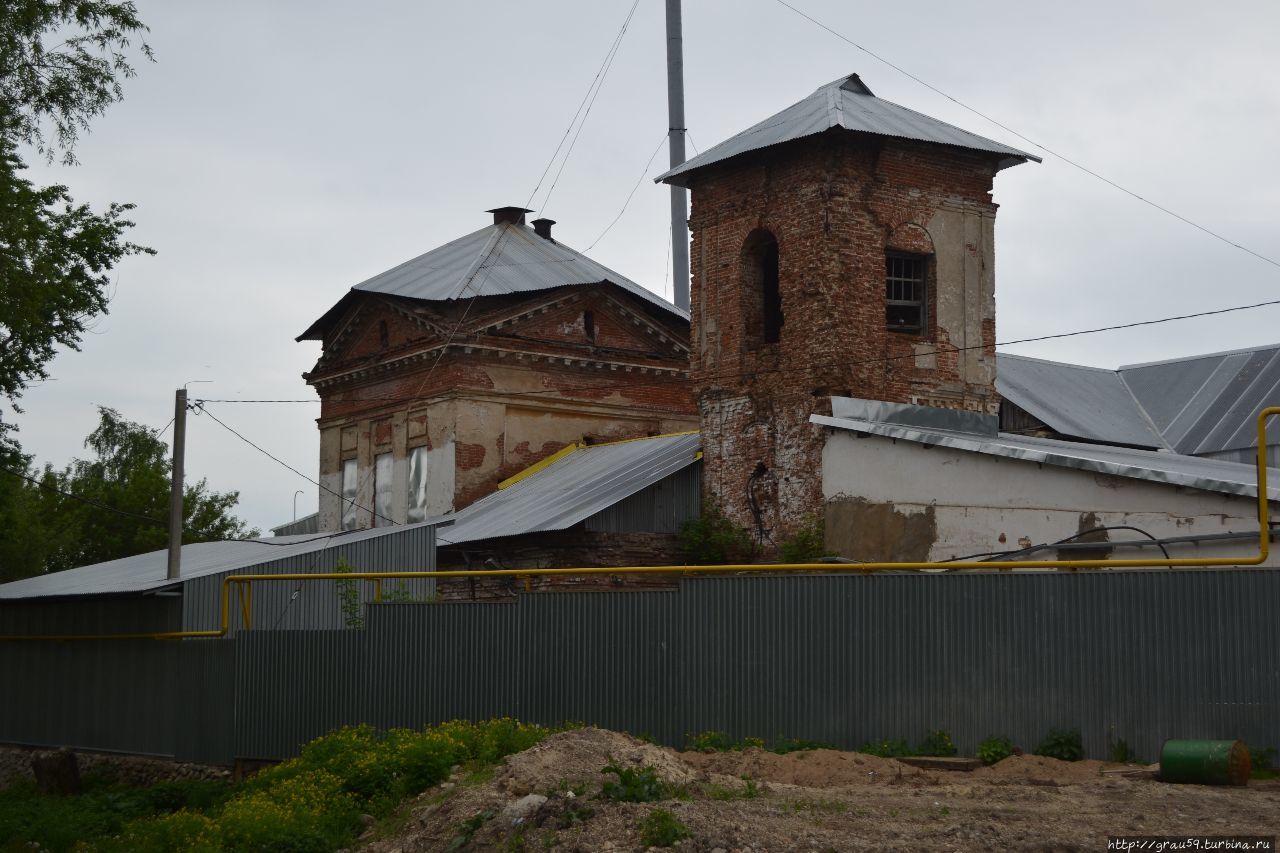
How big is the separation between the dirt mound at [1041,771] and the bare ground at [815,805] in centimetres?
2

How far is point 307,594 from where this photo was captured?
21.8 m

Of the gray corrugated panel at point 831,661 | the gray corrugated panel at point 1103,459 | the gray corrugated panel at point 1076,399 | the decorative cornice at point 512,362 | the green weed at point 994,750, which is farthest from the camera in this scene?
the decorative cornice at point 512,362

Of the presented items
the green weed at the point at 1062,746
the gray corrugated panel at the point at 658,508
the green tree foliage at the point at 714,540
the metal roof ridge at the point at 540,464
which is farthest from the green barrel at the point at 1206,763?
the metal roof ridge at the point at 540,464

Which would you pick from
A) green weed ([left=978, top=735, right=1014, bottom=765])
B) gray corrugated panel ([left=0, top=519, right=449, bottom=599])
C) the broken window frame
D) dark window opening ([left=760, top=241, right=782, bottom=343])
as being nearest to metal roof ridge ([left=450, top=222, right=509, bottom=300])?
the broken window frame

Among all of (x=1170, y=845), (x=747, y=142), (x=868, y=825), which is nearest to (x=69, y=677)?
(x=747, y=142)

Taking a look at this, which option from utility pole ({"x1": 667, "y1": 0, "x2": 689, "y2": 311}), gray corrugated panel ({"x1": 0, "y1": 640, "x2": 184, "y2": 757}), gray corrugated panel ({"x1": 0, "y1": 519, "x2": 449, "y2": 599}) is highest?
utility pole ({"x1": 667, "y1": 0, "x2": 689, "y2": 311})

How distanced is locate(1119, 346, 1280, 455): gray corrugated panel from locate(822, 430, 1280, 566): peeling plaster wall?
1185 centimetres

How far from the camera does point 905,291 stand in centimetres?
2391

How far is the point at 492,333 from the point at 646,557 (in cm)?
842

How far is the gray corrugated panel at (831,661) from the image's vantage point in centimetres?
1366

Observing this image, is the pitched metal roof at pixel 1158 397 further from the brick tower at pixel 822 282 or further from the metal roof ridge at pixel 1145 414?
the brick tower at pixel 822 282

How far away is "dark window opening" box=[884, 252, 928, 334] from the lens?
2375cm

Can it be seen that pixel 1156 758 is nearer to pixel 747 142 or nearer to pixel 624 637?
pixel 624 637

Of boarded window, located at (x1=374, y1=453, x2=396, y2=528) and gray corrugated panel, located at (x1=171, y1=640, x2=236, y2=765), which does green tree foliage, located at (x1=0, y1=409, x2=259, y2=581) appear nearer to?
boarded window, located at (x1=374, y1=453, x2=396, y2=528)
